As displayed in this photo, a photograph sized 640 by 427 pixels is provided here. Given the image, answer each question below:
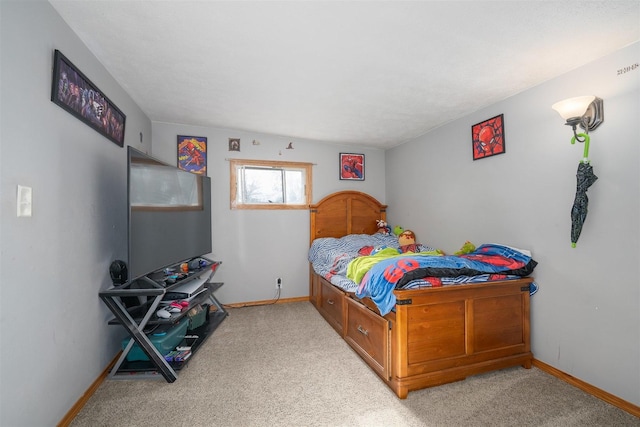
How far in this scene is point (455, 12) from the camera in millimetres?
1450

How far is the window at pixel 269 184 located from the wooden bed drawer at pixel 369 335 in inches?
72.0

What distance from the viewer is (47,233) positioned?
1430mm

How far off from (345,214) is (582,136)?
266 centimetres

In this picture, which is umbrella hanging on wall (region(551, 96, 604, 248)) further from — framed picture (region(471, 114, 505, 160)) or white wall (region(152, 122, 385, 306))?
white wall (region(152, 122, 385, 306))

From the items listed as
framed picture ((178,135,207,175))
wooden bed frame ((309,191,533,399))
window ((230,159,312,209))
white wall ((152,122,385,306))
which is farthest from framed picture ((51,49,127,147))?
wooden bed frame ((309,191,533,399))

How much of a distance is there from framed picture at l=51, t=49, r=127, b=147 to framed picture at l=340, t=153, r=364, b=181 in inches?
107

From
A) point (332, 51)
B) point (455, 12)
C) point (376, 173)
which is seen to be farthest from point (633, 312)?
point (376, 173)

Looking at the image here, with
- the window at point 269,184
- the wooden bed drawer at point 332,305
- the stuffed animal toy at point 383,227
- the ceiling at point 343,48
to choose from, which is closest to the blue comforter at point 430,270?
the wooden bed drawer at point 332,305

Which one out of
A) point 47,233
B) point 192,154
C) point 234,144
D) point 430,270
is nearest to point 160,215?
point 47,233

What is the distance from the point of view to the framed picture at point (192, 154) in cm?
342

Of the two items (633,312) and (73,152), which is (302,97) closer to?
(73,152)

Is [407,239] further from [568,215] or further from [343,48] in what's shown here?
[343,48]

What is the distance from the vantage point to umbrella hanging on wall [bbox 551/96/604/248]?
177 cm

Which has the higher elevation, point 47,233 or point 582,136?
point 582,136
